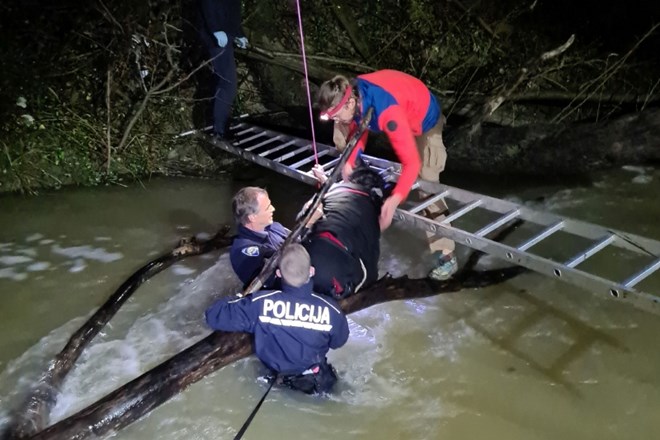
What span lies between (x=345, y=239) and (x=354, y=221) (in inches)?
7.5

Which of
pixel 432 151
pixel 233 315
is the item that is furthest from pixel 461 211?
pixel 233 315

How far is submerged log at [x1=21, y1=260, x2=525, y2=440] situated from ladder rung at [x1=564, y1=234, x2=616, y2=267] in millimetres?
1115

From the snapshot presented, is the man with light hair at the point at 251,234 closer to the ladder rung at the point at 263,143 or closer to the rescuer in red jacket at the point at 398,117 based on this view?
the rescuer in red jacket at the point at 398,117

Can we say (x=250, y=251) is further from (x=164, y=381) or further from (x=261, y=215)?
(x=164, y=381)

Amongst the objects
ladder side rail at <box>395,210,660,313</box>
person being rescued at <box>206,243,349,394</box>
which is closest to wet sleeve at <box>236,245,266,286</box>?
person being rescued at <box>206,243,349,394</box>

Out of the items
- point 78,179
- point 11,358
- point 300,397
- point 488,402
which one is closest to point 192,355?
point 300,397

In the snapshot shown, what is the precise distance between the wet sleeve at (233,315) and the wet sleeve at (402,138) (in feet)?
4.27

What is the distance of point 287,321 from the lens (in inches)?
113

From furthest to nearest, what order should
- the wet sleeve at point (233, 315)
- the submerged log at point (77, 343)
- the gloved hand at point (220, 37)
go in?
the gloved hand at point (220, 37), the submerged log at point (77, 343), the wet sleeve at point (233, 315)

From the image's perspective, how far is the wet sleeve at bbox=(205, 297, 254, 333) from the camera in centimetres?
292

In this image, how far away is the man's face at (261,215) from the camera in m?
3.43

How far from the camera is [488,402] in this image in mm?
3203

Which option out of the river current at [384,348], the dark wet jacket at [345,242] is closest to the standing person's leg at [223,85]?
the river current at [384,348]

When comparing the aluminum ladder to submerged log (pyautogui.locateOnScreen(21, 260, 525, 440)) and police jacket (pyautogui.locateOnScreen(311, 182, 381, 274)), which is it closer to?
police jacket (pyautogui.locateOnScreen(311, 182, 381, 274))
